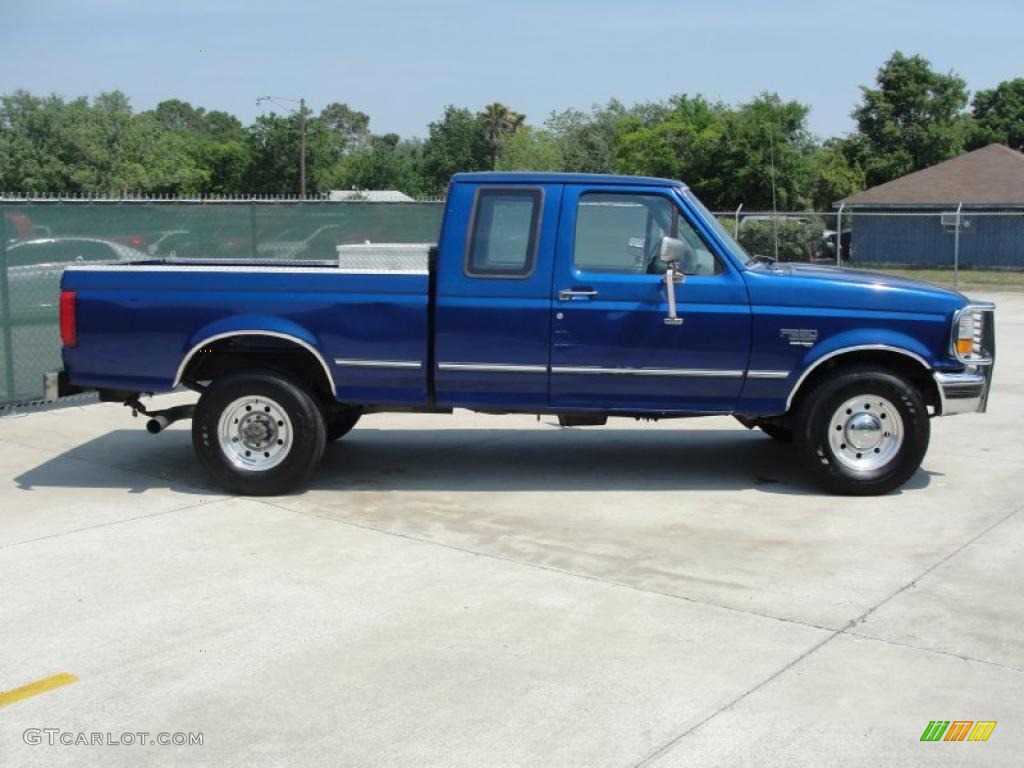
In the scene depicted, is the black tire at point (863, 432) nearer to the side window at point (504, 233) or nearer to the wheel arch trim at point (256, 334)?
the side window at point (504, 233)

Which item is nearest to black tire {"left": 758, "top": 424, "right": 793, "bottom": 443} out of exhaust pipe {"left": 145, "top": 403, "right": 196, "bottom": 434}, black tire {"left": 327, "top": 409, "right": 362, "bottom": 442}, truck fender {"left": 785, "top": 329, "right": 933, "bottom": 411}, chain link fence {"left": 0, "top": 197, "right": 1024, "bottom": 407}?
truck fender {"left": 785, "top": 329, "right": 933, "bottom": 411}

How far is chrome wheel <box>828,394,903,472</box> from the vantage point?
7918 mm

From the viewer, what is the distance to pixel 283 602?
5891 mm

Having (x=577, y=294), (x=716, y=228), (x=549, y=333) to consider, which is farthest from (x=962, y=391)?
(x=549, y=333)

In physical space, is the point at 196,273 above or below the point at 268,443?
above

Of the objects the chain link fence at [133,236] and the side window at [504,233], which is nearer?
the side window at [504,233]

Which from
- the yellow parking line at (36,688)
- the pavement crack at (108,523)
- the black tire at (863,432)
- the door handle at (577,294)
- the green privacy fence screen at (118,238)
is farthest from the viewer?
the green privacy fence screen at (118,238)

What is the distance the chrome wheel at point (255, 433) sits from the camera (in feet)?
26.1

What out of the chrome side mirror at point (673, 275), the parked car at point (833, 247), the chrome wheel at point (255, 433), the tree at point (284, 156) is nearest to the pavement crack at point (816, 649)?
the chrome side mirror at point (673, 275)

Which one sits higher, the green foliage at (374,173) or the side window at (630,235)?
the green foliage at (374,173)

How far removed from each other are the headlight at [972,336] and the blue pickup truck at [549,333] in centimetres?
2

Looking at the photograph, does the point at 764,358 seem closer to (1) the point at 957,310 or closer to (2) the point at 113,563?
(1) the point at 957,310

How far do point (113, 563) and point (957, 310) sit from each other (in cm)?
558

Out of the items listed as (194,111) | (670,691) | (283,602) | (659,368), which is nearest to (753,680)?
(670,691)
